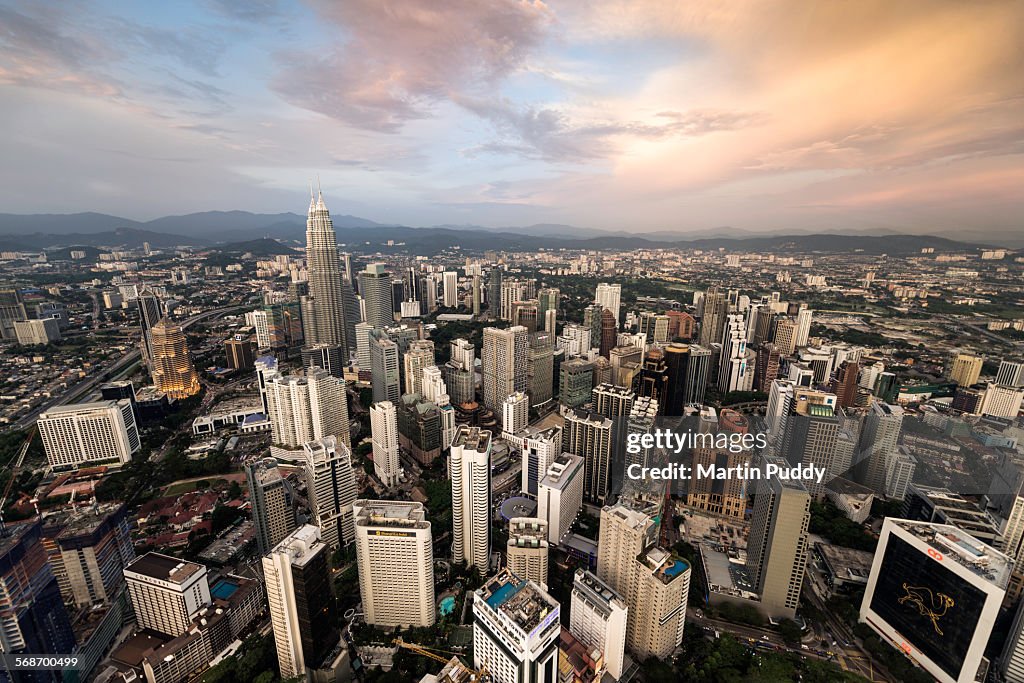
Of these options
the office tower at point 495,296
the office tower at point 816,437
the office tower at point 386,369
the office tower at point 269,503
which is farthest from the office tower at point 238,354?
the office tower at point 816,437

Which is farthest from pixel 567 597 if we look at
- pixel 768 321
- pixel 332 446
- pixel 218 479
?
pixel 768 321

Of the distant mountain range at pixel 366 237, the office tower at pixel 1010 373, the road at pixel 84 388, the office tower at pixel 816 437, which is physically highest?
the distant mountain range at pixel 366 237

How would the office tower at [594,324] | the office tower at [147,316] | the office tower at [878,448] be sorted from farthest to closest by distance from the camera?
the office tower at [594,324] → the office tower at [147,316] → the office tower at [878,448]

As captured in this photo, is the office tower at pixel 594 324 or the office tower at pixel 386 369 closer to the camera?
the office tower at pixel 386 369

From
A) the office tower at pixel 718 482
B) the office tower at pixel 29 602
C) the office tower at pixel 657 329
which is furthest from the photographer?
the office tower at pixel 657 329

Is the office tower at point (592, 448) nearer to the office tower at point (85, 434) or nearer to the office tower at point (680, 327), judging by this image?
the office tower at point (680, 327)

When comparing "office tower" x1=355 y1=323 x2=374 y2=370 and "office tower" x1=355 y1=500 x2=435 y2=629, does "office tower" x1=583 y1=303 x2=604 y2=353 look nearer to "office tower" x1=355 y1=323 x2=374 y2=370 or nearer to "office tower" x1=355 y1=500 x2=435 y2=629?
"office tower" x1=355 y1=323 x2=374 y2=370
